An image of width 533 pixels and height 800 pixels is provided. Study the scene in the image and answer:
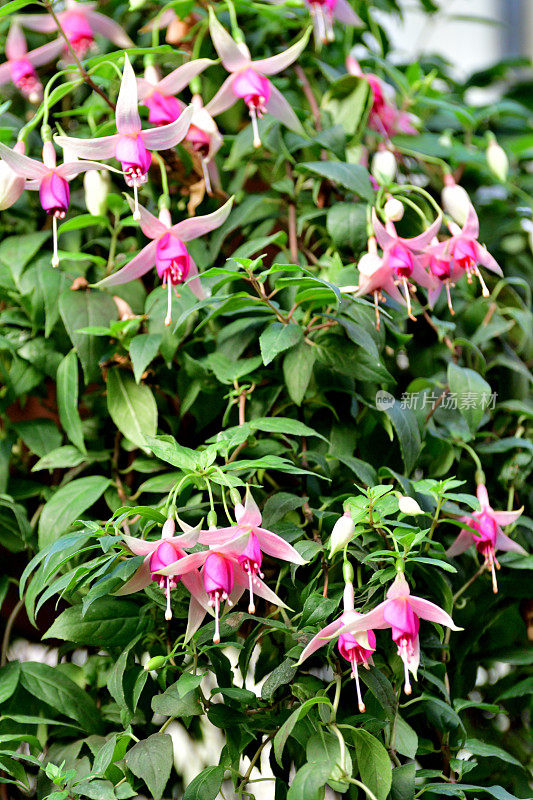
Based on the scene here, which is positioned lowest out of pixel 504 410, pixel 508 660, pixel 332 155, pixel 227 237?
pixel 508 660

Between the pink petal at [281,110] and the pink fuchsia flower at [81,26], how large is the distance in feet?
0.84

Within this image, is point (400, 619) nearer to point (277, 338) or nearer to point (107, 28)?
point (277, 338)

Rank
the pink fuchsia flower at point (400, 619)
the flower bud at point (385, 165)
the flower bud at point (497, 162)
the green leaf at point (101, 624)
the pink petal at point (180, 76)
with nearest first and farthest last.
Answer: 1. the pink fuchsia flower at point (400, 619)
2. the green leaf at point (101, 624)
3. the pink petal at point (180, 76)
4. the flower bud at point (385, 165)
5. the flower bud at point (497, 162)

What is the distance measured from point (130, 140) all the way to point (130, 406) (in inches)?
11.1

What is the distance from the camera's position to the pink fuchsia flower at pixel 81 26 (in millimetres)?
992

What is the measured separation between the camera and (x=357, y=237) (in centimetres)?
91

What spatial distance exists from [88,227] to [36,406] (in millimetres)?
236

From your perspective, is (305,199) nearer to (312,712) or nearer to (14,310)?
(14,310)

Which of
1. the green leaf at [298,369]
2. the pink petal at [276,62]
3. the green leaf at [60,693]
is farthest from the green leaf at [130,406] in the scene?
the pink petal at [276,62]

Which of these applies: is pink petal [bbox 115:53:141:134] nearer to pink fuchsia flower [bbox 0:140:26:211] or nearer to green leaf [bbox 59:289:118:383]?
pink fuchsia flower [bbox 0:140:26:211]

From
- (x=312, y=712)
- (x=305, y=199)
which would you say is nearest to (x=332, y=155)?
(x=305, y=199)

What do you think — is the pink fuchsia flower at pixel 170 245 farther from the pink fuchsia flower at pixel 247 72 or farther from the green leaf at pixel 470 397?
the green leaf at pixel 470 397

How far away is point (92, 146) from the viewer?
28.2 inches

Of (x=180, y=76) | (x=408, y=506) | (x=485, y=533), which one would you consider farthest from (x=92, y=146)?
(x=485, y=533)
